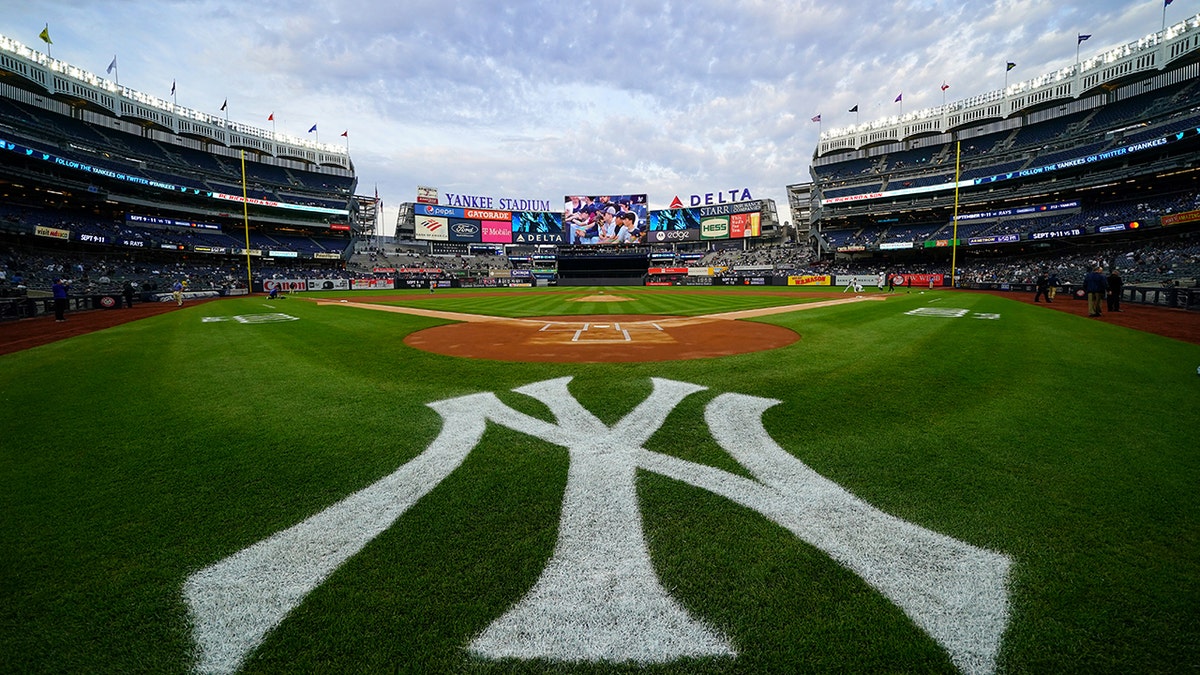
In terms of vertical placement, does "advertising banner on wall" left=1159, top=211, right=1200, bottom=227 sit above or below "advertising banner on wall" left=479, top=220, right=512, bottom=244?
below

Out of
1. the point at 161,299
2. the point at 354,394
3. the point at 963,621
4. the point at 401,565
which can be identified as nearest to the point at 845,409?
the point at 963,621

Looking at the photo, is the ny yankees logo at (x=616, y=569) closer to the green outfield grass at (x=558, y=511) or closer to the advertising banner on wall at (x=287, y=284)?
the green outfield grass at (x=558, y=511)

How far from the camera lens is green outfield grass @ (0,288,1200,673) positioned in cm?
194

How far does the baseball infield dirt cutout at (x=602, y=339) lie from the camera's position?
8.84 m

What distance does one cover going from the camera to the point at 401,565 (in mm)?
2461

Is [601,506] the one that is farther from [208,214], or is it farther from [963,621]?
[208,214]

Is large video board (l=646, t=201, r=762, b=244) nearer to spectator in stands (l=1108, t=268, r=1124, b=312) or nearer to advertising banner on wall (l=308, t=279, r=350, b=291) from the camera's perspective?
advertising banner on wall (l=308, t=279, r=350, b=291)

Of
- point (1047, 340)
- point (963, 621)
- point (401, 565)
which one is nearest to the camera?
point (963, 621)

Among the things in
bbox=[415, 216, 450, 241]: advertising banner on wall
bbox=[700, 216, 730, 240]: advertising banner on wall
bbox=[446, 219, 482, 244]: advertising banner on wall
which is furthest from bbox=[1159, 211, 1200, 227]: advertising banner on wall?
bbox=[415, 216, 450, 241]: advertising banner on wall

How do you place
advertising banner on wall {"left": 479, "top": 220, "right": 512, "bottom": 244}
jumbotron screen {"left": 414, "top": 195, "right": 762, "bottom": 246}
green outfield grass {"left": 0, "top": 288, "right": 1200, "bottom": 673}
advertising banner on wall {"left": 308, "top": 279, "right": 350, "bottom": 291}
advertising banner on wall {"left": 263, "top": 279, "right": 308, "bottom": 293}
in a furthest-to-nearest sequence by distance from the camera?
advertising banner on wall {"left": 479, "top": 220, "right": 512, "bottom": 244} → jumbotron screen {"left": 414, "top": 195, "right": 762, "bottom": 246} → advertising banner on wall {"left": 308, "top": 279, "right": 350, "bottom": 291} → advertising banner on wall {"left": 263, "top": 279, "right": 308, "bottom": 293} → green outfield grass {"left": 0, "top": 288, "right": 1200, "bottom": 673}

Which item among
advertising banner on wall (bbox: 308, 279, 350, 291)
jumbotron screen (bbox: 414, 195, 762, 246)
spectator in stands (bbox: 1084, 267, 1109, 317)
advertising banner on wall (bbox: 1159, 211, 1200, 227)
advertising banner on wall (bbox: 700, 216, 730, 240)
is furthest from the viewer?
jumbotron screen (bbox: 414, 195, 762, 246)

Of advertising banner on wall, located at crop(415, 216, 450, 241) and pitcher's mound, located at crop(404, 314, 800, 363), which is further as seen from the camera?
advertising banner on wall, located at crop(415, 216, 450, 241)

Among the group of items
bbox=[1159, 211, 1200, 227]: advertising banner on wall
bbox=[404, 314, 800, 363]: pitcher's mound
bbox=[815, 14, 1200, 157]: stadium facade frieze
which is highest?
bbox=[815, 14, 1200, 157]: stadium facade frieze

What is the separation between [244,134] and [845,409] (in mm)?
86709
